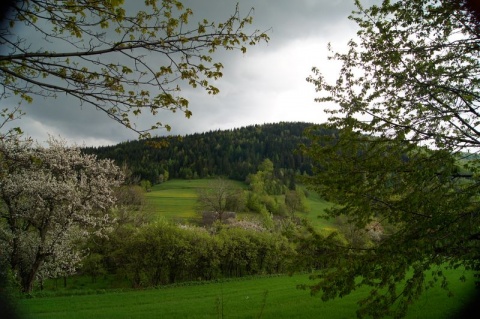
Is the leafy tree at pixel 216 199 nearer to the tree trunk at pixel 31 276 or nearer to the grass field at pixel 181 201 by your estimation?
the grass field at pixel 181 201

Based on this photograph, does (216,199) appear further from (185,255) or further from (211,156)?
(211,156)

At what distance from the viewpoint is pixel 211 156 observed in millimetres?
115125

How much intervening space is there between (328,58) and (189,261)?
73.9 feet

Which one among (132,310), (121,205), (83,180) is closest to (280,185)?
(121,205)

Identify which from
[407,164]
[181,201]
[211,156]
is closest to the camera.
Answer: [407,164]

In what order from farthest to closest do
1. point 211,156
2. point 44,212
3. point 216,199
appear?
1. point 211,156
2. point 216,199
3. point 44,212

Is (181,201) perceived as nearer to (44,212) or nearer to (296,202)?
(296,202)

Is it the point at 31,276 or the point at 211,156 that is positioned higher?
the point at 211,156

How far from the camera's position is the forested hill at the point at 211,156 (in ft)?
319

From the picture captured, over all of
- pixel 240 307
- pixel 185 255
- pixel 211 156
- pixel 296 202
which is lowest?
pixel 185 255

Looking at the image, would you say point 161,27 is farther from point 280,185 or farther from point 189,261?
point 280,185

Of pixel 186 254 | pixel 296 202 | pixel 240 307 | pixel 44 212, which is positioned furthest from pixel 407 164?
pixel 296 202

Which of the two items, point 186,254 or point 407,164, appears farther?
point 186,254

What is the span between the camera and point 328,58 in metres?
7.12
